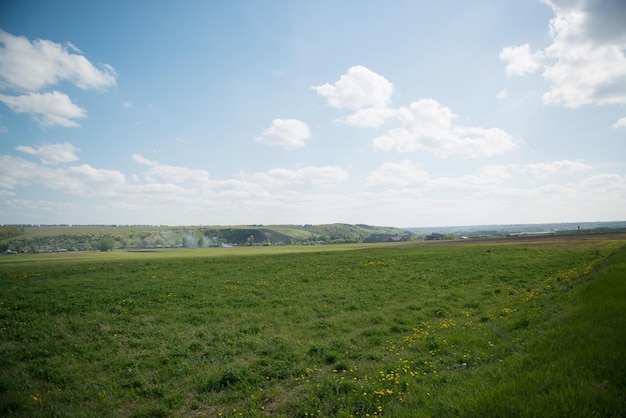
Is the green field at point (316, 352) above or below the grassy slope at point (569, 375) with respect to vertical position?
below

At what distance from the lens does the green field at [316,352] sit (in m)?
6.69

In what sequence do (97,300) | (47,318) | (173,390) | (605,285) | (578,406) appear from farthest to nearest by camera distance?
(97,300) → (47,318) → (605,285) → (173,390) → (578,406)

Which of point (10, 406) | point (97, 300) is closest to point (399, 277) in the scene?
point (97, 300)

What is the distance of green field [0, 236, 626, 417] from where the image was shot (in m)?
6.69

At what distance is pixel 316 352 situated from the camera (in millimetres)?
11867

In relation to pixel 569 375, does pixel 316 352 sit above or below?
below

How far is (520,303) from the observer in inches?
658

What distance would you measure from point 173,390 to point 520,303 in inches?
697

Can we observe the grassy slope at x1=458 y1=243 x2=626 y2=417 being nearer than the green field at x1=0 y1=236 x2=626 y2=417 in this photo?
Yes

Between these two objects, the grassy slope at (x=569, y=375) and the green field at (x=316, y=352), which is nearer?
the grassy slope at (x=569, y=375)

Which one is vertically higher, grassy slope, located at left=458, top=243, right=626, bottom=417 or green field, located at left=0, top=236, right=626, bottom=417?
grassy slope, located at left=458, top=243, right=626, bottom=417

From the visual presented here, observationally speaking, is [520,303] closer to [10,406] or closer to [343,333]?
[343,333]

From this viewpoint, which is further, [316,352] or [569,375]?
[316,352]

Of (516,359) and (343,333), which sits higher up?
(516,359)
